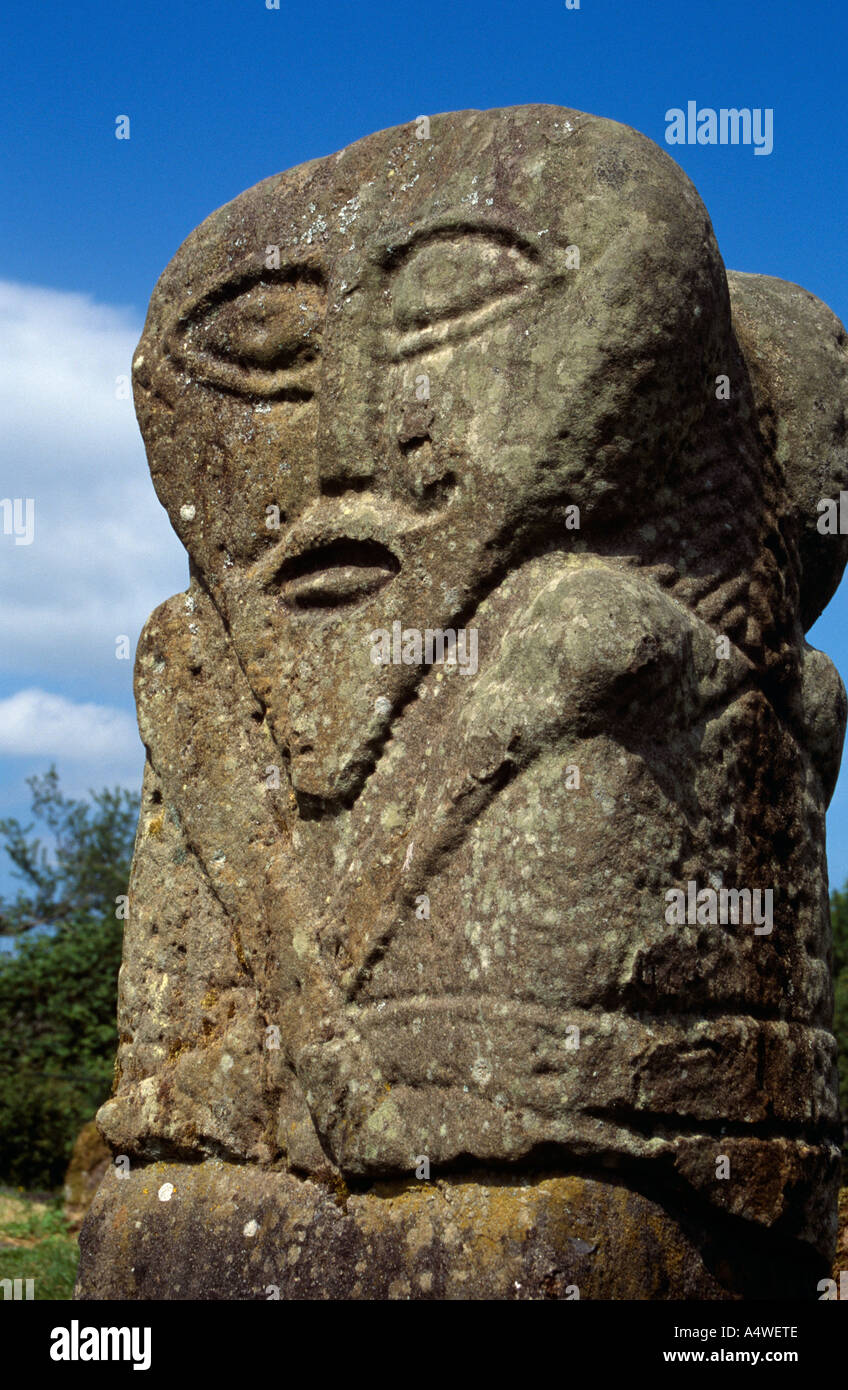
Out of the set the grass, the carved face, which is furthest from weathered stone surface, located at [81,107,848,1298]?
the grass

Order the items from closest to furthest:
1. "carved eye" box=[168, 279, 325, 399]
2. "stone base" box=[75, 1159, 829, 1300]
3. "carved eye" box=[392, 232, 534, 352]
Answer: "stone base" box=[75, 1159, 829, 1300] < "carved eye" box=[392, 232, 534, 352] < "carved eye" box=[168, 279, 325, 399]

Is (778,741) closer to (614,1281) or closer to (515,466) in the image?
(515,466)

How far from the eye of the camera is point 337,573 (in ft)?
13.0

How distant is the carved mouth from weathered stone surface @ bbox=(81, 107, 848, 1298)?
13 millimetres

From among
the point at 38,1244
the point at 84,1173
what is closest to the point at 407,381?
the point at 38,1244

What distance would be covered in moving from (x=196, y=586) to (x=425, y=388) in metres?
1.14

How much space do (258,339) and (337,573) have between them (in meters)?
0.83

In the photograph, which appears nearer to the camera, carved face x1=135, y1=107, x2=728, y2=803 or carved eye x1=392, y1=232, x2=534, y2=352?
carved face x1=135, y1=107, x2=728, y2=803

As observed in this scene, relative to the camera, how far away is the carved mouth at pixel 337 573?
3867 mm

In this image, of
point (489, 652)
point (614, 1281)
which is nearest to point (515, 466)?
point (489, 652)

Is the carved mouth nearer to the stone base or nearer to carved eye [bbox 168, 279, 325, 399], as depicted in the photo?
carved eye [bbox 168, 279, 325, 399]

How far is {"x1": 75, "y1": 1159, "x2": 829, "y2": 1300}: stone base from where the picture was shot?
10.3 ft

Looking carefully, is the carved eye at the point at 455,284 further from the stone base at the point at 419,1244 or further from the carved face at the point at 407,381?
the stone base at the point at 419,1244

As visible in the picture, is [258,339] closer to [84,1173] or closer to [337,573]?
[337,573]
